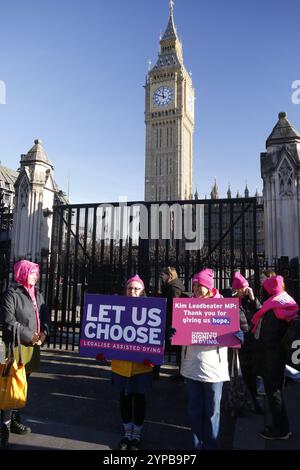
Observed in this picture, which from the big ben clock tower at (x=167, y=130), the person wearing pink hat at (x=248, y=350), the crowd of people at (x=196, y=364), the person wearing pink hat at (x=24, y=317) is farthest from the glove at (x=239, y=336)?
the big ben clock tower at (x=167, y=130)

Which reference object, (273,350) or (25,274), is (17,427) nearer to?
(25,274)

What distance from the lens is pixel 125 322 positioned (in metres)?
3.95

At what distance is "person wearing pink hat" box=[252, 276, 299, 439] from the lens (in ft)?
12.8

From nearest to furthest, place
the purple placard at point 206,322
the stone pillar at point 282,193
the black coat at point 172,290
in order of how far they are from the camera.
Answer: the purple placard at point 206,322 → the black coat at point 172,290 → the stone pillar at point 282,193

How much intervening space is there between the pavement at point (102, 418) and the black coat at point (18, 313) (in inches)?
40.9

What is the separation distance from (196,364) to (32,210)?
259 inches

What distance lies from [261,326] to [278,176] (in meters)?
4.25

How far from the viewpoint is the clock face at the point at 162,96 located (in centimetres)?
8950

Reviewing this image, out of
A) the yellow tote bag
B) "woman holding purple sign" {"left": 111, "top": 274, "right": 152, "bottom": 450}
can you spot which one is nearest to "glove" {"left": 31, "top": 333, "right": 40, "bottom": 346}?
the yellow tote bag

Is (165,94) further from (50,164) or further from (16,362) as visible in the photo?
(16,362)

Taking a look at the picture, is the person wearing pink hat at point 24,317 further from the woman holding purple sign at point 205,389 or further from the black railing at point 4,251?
the black railing at point 4,251

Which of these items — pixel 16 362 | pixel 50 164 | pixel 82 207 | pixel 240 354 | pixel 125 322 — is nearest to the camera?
pixel 16 362
